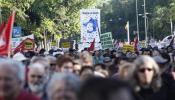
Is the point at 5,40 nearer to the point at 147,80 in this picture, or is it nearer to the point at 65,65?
the point at 65,65

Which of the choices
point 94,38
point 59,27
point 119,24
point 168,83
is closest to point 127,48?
point 94,38

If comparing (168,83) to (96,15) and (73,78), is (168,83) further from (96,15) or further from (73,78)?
(96,15)

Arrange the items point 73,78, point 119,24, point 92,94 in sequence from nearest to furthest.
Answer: point 92,94 < point 73,78 < point 119,24

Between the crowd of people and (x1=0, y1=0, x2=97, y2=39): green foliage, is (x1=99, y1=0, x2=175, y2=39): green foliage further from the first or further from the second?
the crowd of people

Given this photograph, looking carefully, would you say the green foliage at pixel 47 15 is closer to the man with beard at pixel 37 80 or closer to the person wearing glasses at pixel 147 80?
the man with beard at pixel 37 80

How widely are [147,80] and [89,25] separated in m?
21.9

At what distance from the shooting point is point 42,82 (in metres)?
6.95

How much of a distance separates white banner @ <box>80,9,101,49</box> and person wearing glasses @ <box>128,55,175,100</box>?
21.2 meters

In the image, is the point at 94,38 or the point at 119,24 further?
the point at 119,24

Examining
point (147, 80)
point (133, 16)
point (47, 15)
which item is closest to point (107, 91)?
point (147, 80)

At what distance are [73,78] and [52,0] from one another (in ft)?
171

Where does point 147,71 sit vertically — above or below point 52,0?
below

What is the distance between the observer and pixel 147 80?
6.46 m

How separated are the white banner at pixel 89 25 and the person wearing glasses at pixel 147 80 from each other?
2124cm
